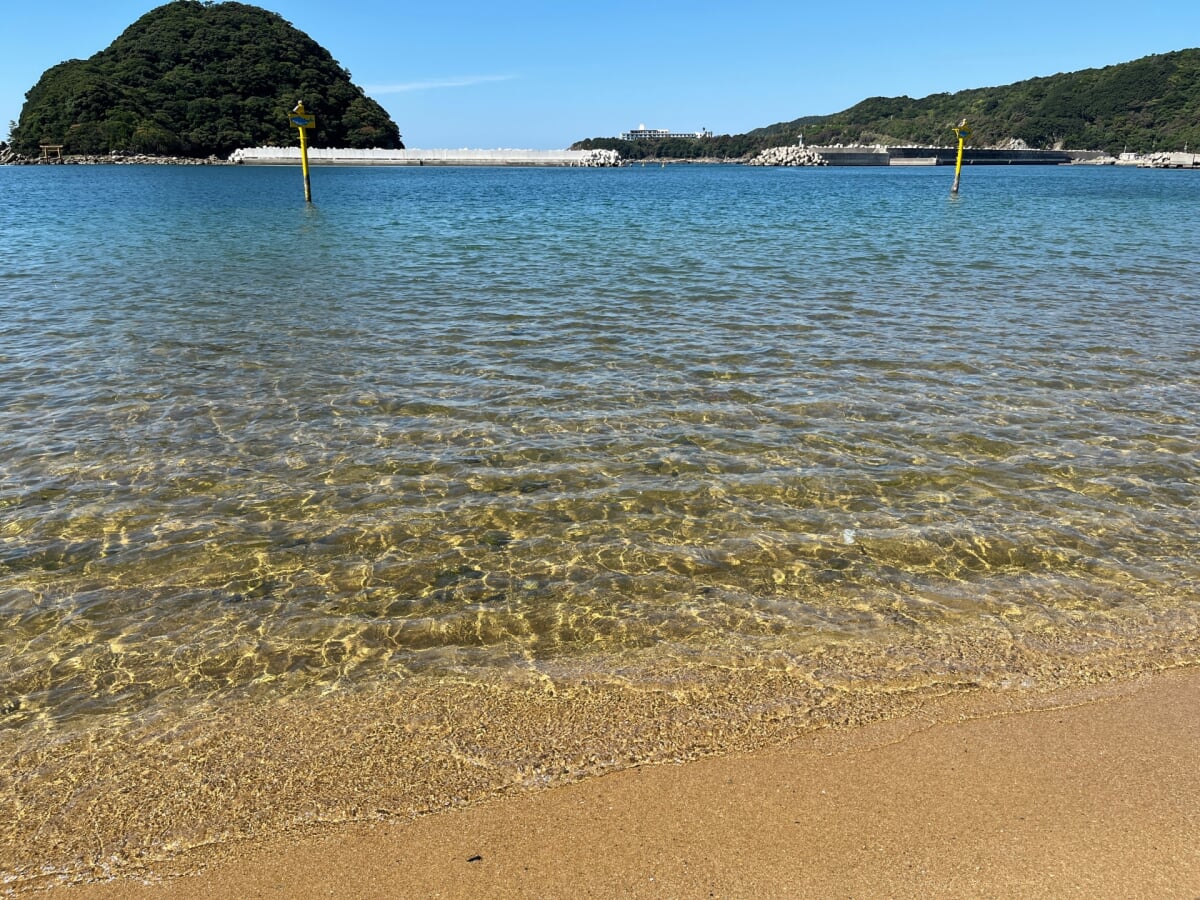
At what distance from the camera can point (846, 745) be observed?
4371mm

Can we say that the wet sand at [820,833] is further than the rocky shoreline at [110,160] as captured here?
No

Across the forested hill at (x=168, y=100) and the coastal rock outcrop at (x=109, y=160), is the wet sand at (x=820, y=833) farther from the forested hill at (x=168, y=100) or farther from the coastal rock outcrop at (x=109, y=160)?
the forested hill at (x=168, y=100)

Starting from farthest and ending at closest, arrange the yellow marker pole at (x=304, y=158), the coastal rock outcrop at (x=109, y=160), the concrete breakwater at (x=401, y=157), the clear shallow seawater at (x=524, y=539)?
1. the concrete breakwater at (x=401, y=157)
2. the coastal rock outcrop at (x=109, y=160)
3. the yellow marker pole at (x=304, y=158)
4. the clear shallow seawater at (x=524, y=539)

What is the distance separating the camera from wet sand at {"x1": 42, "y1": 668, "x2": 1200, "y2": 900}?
3434 millimetres

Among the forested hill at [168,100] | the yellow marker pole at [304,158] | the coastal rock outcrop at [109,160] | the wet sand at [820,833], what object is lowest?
the wet sand at [820,833]

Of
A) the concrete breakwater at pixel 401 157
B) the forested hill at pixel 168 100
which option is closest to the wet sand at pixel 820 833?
the concrete breakwater at pixel 401 157

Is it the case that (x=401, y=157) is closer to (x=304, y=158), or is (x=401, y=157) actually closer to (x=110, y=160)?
(x=110, y=160)

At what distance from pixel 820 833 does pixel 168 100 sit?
217615 mm

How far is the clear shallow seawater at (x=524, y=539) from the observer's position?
4445 mm

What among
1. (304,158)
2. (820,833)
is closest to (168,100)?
(304,158)

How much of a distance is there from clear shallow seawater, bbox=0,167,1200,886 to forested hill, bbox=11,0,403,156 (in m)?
189

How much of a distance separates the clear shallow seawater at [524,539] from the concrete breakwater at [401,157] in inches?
6719

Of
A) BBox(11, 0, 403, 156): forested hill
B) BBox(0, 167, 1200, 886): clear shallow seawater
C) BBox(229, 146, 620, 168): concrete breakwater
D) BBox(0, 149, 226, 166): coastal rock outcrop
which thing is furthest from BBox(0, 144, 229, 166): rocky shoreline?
BBox(0, 167, 1200, 886): clear shallow seawater

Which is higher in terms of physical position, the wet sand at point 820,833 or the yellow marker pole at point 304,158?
the yellow marker pole at point 304,158
